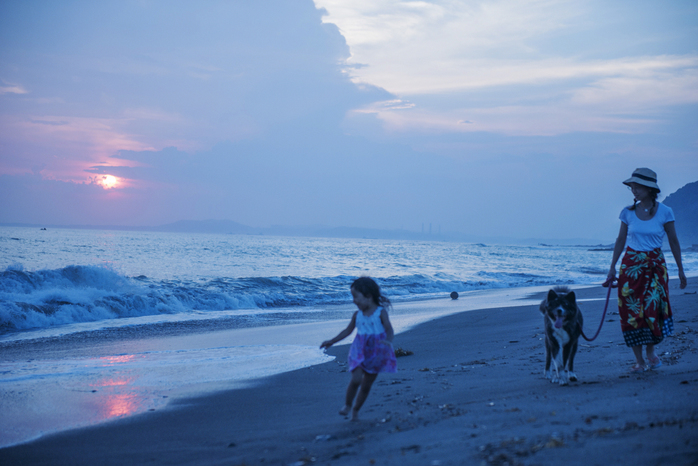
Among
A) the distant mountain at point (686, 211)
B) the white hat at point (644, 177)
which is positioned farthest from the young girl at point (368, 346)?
the distant mountain at point (686, 211)

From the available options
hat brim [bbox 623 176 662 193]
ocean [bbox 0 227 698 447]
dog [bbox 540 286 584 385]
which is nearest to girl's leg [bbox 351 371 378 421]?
dog [bbox 540 286 584 385]

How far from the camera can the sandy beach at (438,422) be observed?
2.64 meters

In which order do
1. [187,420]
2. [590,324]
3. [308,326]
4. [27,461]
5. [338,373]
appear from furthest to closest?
[308,326]
[590,324]
[338,373]
[187,420]
[27,461]

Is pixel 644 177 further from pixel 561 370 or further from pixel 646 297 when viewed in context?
pixel 561 370

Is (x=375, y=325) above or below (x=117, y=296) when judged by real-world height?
above

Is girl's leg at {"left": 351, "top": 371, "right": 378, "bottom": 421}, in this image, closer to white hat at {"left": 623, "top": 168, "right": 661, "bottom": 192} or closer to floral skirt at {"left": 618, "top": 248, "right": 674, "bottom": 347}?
floral skirt at {"left": 618, "top": 248, "right": 674, "bottom": 347}

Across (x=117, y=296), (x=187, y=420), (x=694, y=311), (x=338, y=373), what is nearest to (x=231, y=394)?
(x=187, y=420)

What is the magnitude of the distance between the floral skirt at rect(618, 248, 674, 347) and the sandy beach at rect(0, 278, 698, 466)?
394mm

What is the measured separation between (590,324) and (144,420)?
25.8 ft

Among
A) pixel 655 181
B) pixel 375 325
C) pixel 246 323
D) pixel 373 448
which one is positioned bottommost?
pixel 246 323

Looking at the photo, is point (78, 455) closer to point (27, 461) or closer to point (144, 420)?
point (27, 461)

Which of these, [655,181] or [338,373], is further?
[338,373]

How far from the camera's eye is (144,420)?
14.8ft

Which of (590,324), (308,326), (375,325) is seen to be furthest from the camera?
(308,326)
